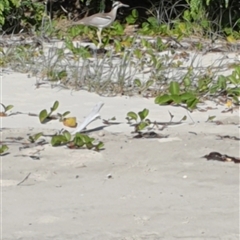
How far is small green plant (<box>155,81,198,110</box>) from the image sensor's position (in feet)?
26.5

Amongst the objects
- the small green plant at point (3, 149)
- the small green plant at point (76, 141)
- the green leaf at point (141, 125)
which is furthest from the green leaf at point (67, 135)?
the green leaf at point (141, 125)

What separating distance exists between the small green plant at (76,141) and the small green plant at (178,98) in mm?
1779

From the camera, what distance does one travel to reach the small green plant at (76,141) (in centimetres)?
649

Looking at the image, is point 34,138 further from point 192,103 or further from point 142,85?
point 142,85

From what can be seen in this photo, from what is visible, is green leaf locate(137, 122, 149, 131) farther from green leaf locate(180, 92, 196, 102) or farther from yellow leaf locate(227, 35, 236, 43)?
yellow leaf locate(227, 35, 236, 43)

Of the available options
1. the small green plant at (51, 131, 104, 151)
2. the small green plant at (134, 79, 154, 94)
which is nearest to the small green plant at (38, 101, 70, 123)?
the small green plant at (51, 131, 104, 151)

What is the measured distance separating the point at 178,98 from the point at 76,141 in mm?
1934

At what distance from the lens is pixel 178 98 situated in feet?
26.8

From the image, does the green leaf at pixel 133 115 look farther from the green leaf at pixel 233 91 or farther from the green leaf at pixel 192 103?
the green leaf at pixel 233 91

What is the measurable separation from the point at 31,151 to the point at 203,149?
1.35 metres

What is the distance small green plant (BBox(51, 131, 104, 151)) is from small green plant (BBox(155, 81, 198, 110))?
1.78 m

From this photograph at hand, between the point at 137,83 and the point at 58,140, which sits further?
the point at 137,83

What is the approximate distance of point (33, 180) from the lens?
5738 millimetres

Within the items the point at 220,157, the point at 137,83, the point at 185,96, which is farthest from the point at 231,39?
the point at 220,157
